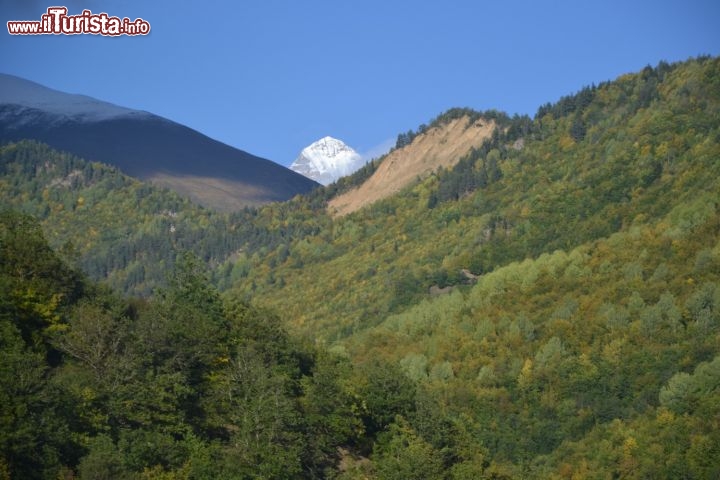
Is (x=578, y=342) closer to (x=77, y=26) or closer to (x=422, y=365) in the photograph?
(x=422, y=365)

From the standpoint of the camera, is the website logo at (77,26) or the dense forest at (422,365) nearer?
the dense forest at (422,365)

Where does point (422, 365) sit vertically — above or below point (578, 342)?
below

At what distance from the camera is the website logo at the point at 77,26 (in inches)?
5478

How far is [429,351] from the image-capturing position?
524 feet

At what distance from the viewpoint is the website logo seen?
139 meters

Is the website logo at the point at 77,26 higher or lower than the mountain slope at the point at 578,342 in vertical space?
higher

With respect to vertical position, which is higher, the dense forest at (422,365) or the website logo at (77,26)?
the website logo at (77,26)

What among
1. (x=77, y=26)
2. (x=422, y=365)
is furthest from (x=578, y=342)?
(x=77, y=26)

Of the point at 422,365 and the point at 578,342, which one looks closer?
the point at 578,342

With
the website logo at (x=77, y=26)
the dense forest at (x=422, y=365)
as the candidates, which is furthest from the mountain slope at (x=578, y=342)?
the website logo at (x=77, y=26)

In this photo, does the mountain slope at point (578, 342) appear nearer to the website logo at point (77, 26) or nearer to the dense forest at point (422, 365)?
the dense forest at point (422, 365)

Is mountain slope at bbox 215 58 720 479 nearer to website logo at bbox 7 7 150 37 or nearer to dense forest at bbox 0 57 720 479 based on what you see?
dense forest at bbox 0 57 720 479

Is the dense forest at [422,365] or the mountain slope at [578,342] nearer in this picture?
the dense forest at [422,365]

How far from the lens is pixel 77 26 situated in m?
144
